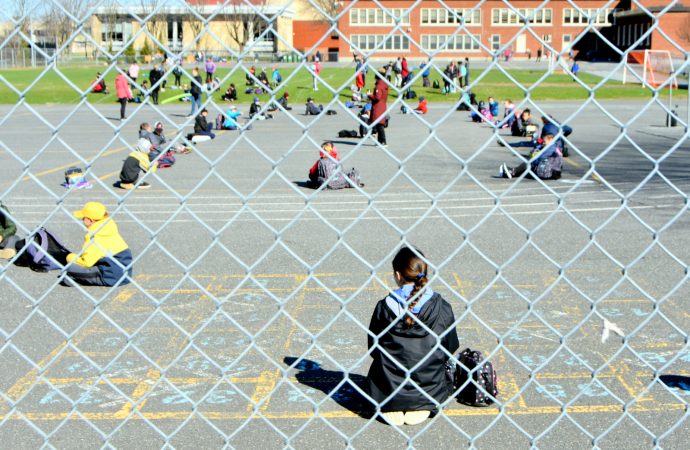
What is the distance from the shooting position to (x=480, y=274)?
9789mm

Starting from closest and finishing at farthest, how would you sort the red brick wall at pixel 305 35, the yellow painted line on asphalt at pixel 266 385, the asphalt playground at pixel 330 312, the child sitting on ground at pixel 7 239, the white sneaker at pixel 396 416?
the asphalt playground at pixel 330 312 < the white sneaker at pixel 396 416 < the yellow painted line on asphalt at pixel 266 385 < the child sitting on ground at pixel 7 239 < the red brick wall at pixel 305 35

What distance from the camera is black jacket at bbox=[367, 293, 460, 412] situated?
5.56 m

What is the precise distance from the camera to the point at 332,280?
9.55m

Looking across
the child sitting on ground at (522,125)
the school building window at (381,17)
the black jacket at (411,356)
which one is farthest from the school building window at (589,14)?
the child sitting on ground at (522,125)

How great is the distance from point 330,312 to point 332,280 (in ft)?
4.25

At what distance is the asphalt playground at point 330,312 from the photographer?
3824 millimetres

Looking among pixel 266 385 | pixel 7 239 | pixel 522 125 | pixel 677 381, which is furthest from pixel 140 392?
pixel 522 125

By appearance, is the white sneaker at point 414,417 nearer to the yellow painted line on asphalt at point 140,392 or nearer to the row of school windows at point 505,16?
the yellow painted line on asphalt at point 140,392

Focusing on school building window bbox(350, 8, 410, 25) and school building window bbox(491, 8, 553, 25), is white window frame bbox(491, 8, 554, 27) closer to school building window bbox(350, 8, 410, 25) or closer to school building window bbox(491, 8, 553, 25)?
school building window bbox(491, 8, 553, 25)

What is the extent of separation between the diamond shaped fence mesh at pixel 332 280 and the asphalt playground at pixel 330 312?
0.11 ft

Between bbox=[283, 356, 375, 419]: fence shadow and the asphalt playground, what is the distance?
0.02m

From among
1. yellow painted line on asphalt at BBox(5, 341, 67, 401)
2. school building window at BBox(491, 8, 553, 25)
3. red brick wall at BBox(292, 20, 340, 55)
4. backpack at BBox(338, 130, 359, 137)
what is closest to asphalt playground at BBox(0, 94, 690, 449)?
yellow painted line on asphalt at BBox(5, 341, 67, 401)

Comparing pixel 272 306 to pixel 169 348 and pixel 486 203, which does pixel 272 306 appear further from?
pixel 486 203

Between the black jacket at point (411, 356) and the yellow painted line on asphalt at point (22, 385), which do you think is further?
the yellow painted line on asphalt at point (22, 385)
